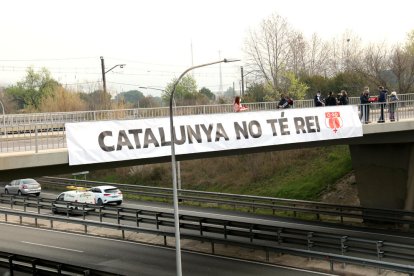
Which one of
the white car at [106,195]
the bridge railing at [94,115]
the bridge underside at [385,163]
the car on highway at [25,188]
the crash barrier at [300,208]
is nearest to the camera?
the bridge railing at [94,115]

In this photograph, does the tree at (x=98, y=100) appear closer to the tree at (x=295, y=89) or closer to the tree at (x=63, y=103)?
the tree at (x=63, y=103)

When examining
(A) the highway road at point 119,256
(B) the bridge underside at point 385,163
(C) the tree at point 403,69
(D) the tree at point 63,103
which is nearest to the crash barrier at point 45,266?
(A) the highway road at point 119,256

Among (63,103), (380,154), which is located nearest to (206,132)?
(380,154)

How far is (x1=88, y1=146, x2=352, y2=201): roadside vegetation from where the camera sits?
3800 centimetres

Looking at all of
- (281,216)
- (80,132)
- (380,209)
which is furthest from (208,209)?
(80,132)

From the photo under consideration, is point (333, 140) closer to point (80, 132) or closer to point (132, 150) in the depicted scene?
point (132, 150)

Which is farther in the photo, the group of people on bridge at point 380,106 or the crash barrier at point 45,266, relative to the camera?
the group of people on bridge at point 380,106

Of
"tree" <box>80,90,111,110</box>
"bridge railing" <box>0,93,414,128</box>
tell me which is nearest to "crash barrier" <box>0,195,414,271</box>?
"bridge railing" <box>0,93,414,128</box>

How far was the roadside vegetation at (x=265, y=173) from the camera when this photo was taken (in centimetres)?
3800

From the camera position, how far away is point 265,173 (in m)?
42.9

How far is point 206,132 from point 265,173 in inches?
997

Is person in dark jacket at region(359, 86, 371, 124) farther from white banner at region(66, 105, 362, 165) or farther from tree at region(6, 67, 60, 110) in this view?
tree at region(6, 67, 60, 110)

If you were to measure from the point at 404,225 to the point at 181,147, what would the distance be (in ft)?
49.6

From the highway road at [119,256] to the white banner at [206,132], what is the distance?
4.85m
